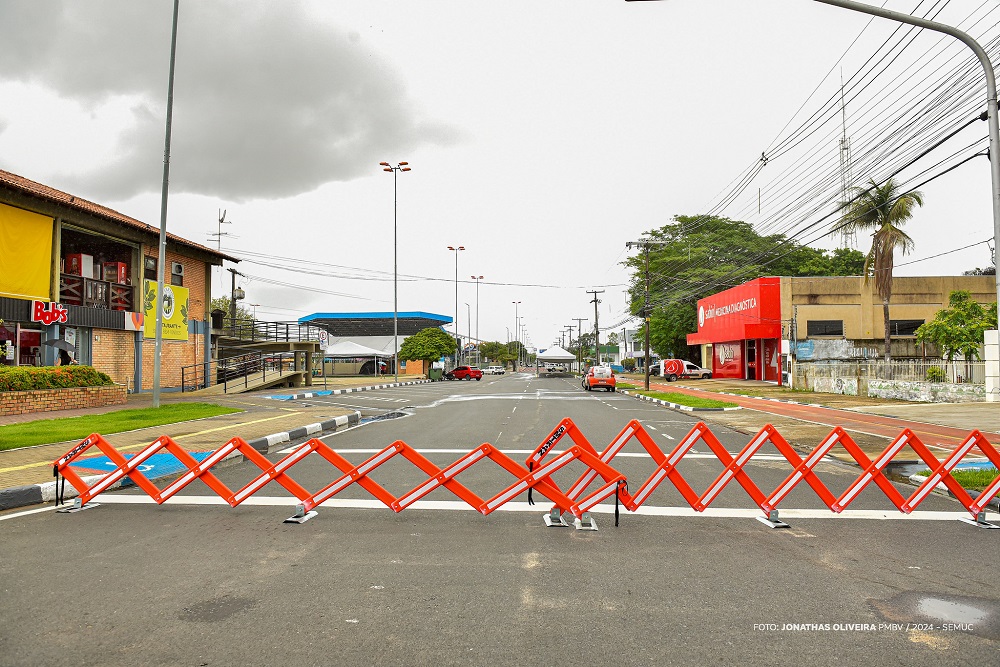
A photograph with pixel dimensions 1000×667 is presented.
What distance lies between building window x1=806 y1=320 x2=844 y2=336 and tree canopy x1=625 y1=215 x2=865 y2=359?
54.0ft

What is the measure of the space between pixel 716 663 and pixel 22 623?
391 centimetres

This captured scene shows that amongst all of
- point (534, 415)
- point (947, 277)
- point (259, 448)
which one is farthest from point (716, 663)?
point (947, 277)

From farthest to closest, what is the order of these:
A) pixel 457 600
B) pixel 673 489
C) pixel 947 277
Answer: pixel 947 277, pixel 673 489, pixel 457 600

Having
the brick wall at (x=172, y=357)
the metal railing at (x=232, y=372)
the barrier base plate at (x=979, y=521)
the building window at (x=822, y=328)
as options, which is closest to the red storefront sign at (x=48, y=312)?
the brick wall at (x=172, y=357)

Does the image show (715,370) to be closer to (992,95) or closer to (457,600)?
(992,95)

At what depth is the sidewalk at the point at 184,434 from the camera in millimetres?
7730

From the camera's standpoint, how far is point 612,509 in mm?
6977

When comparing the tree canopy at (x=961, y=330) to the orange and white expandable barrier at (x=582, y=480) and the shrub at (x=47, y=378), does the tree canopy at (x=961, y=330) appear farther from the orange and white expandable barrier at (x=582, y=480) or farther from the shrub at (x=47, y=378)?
the shrub at (x=47, y=378)

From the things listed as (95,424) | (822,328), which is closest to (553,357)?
(822,328)

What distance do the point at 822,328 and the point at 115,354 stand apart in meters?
36.1

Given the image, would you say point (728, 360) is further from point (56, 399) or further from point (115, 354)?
point (56, 399)

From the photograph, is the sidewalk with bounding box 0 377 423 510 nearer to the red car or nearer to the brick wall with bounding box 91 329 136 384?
the brick wall with bounding box 91 329 136 384

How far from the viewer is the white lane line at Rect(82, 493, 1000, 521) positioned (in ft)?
21.9

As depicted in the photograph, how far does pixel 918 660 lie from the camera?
133 inches
